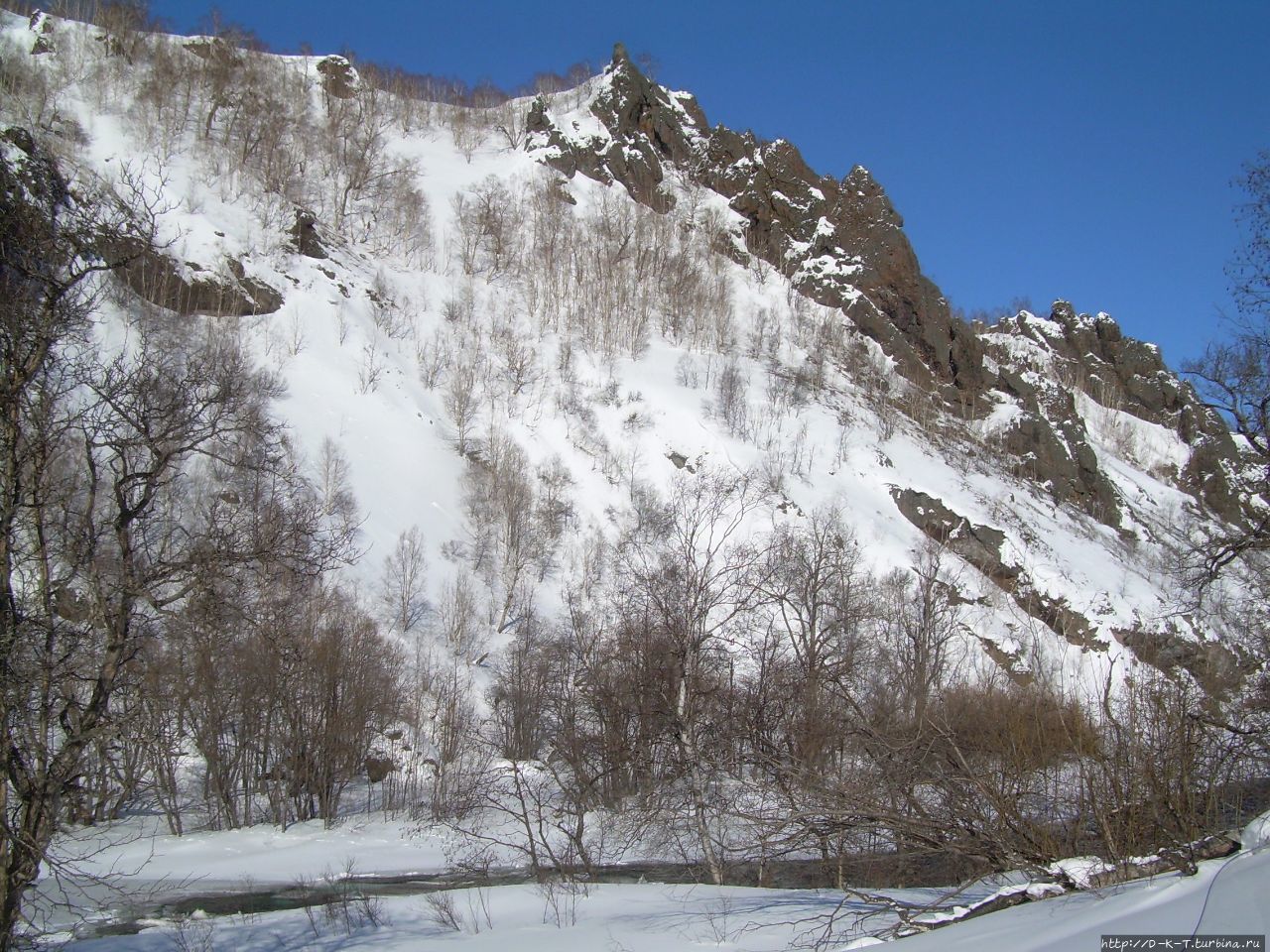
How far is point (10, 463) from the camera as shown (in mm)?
8391

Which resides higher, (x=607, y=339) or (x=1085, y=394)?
(x=1085, y=394)

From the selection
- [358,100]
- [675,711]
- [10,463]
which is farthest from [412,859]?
[358,100]

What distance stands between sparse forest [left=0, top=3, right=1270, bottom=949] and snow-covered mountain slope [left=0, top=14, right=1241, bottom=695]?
301mm

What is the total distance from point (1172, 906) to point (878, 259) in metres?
57.5

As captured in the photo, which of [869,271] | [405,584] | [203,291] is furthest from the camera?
[869,271]

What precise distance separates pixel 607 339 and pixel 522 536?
1537cm

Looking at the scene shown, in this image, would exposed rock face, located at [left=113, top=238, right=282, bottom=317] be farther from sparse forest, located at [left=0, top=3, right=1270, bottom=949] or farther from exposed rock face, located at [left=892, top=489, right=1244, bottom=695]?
exposed rock face, located at [left=892, top=489, right=1244, bottom=695]

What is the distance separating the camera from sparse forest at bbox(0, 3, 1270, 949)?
843 cm

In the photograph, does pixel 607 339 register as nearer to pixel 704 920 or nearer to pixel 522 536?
pixel 522 536

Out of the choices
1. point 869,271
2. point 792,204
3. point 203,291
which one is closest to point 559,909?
point 203,291

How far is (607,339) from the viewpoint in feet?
150

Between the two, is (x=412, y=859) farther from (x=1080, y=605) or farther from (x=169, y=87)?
(x=169, y=87)

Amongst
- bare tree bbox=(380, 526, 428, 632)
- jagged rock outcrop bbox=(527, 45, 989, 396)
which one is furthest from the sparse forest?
jagged rock outcrop bbox=(527, 45, 989, 396)

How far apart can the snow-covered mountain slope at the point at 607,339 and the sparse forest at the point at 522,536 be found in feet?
0.99
